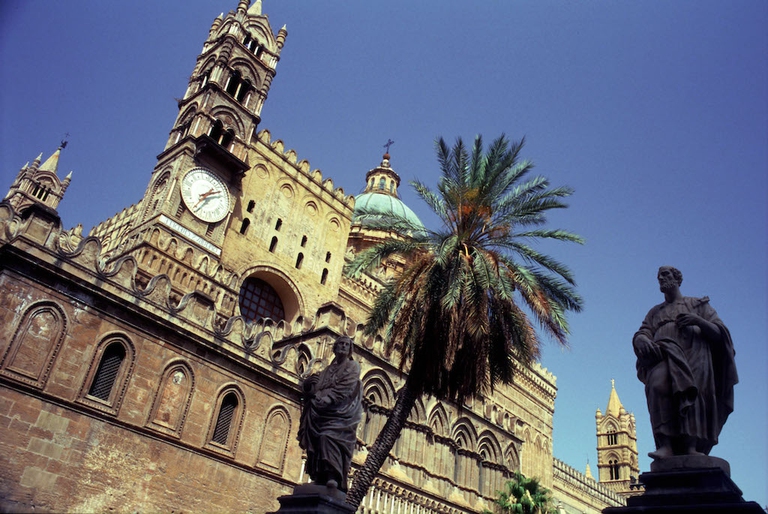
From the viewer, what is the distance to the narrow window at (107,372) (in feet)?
49.2

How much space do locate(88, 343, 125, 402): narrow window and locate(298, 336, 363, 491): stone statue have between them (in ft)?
26.7

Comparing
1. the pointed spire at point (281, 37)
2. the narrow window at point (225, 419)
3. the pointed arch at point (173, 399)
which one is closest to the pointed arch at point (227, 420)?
the narrow window at point (225, 419)

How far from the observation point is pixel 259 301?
29375mm

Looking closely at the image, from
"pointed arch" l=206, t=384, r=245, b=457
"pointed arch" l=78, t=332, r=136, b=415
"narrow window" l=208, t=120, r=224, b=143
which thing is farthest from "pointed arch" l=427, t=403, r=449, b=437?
"narrow window" l=208, t=120, r=224, b=143

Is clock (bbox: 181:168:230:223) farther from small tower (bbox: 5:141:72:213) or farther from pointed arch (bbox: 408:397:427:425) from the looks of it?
small tower (bbox: 5:141:72:213)

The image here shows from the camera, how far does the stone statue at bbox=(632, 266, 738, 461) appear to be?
634 cm

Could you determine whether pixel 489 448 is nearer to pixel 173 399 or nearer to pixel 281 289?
pixel 281 289

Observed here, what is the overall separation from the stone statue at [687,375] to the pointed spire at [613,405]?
8170 cm

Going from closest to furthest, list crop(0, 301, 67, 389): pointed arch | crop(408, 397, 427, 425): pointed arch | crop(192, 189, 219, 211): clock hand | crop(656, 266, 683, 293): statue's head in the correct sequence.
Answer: crop(656, 266, 683, 293): statue's head, crop(0, 301, 67, 389): pointed arch, crop(408, 397, 427, 425): pointed arch, crop(192, 189, 219, 211): clock hand

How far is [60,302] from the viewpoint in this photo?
48.7 feet

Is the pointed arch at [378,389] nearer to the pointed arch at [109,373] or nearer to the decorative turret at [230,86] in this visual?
the pointed arch at [109,373]

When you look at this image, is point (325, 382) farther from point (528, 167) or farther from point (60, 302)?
point (528, 167)

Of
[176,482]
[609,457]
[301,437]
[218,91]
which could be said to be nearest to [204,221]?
[218,91]

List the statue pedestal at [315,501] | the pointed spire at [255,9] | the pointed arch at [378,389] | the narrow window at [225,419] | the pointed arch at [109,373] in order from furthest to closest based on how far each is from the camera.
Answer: the pointed spire at [255,9]
the pointed arch at [378,389]
the narrow window at [225,419]
the pointed arch at [109,373]
the statue pedestal at [315,501]
